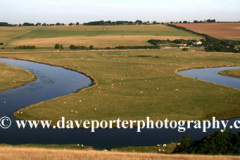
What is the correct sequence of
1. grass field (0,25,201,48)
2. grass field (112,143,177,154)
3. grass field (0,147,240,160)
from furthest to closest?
grass field (0,25,201,48) → grass field (112,143,177,154) → grass field (0,147,240,160)

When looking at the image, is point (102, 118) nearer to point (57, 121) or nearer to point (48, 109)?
point (57, 121)

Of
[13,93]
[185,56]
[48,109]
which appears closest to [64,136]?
[48,109]

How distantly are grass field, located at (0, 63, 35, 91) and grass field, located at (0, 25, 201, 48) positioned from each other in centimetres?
5407

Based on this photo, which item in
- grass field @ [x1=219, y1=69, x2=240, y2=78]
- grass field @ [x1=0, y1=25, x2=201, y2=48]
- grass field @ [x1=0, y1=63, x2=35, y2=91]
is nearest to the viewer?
grass field @ [x1=0, y1=63, x2=35, y2=91]

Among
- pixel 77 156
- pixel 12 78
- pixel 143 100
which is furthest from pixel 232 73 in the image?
pixel 77 156

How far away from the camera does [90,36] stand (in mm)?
141875

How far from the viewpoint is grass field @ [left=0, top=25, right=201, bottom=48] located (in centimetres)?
11831

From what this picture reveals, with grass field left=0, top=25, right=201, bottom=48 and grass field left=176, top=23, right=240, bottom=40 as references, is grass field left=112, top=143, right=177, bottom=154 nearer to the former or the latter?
grass field left=0, top=25, right=201, bottom=48

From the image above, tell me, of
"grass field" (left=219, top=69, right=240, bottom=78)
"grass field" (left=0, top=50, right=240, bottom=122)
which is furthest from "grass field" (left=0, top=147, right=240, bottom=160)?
"grass field" (left=219, top=69, right=240, bottom=78)

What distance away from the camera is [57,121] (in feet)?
97.0

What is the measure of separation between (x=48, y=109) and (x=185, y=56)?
200 ft

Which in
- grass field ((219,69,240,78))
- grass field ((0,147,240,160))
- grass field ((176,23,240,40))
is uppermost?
grass field ((176,23,240,40))

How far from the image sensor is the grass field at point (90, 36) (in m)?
118

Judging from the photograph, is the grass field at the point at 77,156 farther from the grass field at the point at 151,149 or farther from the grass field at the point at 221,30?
the grass field at the point at 221,30
